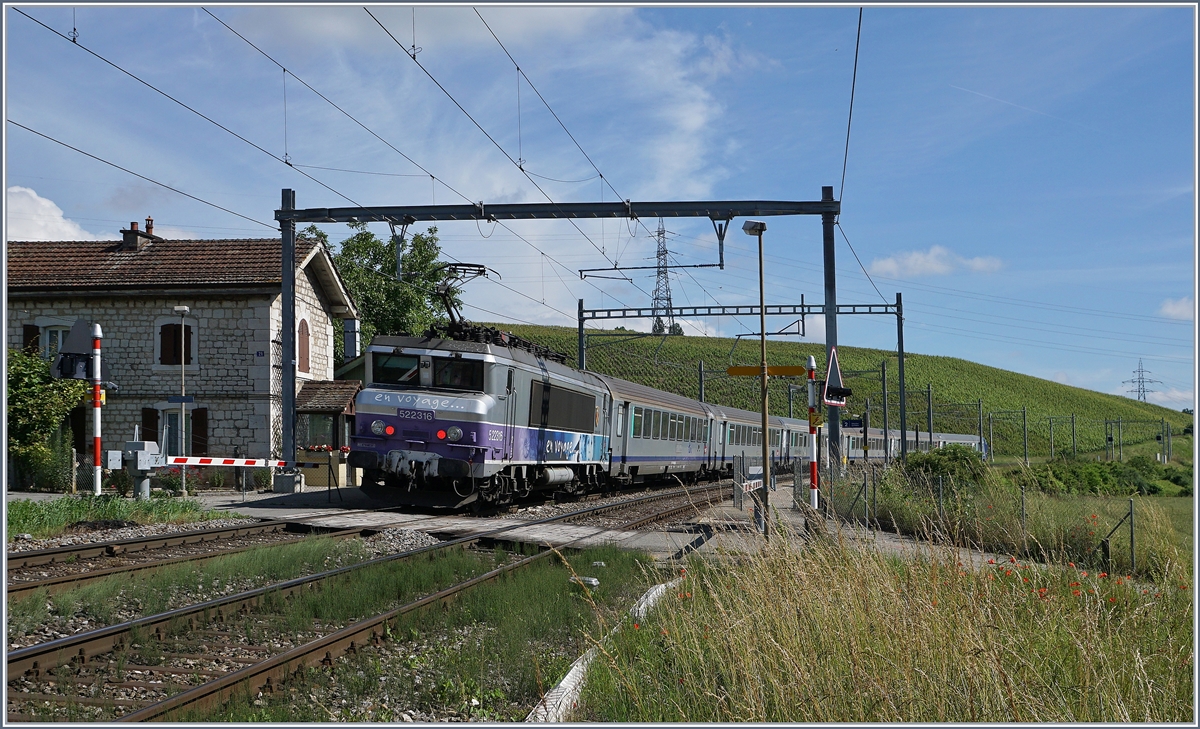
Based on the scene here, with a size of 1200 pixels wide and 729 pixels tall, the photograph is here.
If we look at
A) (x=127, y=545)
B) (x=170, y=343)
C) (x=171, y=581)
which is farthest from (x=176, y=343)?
(x=171, y=581)

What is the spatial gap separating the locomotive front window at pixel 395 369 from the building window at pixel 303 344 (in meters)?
13.2

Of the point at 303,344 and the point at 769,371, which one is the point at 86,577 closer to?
the point at 769,371

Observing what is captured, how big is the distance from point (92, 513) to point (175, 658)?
33.1ft

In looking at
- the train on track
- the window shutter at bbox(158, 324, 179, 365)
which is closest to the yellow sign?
the train on track

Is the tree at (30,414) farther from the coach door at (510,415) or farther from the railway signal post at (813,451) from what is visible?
the railway signal post at (813,451)

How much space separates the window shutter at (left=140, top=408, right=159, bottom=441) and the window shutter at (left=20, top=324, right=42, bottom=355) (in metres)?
3.54

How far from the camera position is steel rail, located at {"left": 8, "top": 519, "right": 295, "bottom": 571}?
34.8 feet

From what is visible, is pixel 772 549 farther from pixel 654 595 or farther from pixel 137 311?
pixel 137 311

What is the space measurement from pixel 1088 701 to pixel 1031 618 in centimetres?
144

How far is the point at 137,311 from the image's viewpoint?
28641 mm

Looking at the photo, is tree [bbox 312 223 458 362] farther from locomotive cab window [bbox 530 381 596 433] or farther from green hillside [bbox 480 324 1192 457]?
green hillside [bbox 480 324 1192 457]

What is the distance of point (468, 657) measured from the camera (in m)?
6.74

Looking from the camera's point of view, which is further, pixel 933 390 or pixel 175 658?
pixel 933 390

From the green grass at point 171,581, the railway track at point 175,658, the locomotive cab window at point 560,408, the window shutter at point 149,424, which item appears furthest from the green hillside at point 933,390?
the railway track at point 175,658
